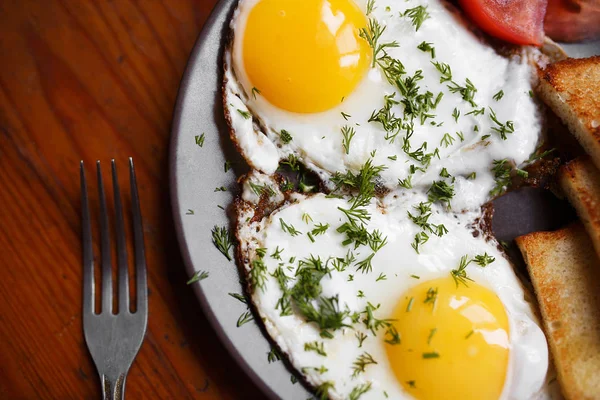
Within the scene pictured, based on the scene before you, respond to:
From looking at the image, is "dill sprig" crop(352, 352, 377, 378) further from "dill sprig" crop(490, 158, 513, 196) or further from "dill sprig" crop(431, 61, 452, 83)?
"dill sprig" crop(431, 61, 452, 83)

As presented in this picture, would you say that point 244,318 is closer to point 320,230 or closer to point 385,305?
point 320,230

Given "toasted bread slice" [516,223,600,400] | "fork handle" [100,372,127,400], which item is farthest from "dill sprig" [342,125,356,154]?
"fork handle" [100,372,127,400]

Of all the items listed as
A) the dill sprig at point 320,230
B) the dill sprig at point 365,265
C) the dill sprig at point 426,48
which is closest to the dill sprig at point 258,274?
the dill sprig at point 320,230

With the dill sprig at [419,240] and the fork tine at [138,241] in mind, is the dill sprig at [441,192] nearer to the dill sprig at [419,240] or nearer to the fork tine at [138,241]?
the dill sprig at [419,240]

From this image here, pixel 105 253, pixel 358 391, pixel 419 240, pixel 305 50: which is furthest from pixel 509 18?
pixel 105 253

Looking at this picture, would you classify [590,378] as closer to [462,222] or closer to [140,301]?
[462,222]

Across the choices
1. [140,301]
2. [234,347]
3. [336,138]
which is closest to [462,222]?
[336,138]
